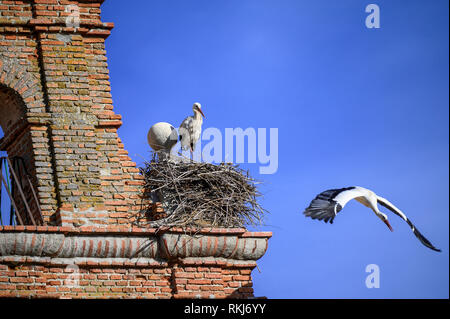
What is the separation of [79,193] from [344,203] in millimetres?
3431

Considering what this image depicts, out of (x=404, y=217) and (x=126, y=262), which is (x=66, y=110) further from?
(x=404, y=217)

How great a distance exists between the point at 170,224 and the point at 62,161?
1643mm

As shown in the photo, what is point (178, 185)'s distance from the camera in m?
16.4

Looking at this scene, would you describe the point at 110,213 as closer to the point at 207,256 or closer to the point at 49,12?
the point at 207,256

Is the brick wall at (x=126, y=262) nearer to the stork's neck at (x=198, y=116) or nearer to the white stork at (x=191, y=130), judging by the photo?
the white stork at (x=191, y=130)

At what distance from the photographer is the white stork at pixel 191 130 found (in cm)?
1753

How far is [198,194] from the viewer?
1636cm

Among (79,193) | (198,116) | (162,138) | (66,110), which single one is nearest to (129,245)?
(79,193)

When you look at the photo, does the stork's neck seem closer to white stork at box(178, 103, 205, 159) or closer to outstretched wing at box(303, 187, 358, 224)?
white stork at box(178, 103, 205, 159)

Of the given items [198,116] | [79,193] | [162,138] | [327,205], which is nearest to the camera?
[327,205]

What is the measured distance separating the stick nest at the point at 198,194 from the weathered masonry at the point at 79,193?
0.24m

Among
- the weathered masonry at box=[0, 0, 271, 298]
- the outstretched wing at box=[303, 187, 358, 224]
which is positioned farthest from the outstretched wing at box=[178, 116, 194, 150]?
the outstretched wing at box=[303, 187, 358, 224]

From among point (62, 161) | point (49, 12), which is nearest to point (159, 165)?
point (62, 161)
